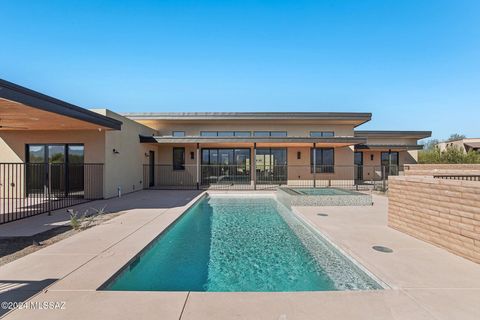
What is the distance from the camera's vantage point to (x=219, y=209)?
34.1 ft

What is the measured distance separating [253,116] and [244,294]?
14.8 meters

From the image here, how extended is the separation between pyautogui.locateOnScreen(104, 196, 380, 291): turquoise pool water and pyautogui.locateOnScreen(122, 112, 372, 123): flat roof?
10470mm

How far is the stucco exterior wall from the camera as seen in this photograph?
425 centimetres

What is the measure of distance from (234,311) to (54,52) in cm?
1509

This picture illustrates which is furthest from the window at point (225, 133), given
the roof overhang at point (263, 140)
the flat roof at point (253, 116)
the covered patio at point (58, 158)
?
the covered patio at point (58, 158)

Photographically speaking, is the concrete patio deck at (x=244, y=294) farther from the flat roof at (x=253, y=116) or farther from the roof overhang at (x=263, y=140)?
the flat roof at (x=253, y=116)

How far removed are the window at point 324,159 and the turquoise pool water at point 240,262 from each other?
413 inches

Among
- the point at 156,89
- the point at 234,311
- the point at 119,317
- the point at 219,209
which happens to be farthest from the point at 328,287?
the point at 156,89

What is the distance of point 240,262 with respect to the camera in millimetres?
4930

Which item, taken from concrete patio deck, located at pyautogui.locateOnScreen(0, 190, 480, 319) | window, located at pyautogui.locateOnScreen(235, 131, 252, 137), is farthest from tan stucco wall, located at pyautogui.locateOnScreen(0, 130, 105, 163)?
window, located at pyautogui.locateOnScreen(235, 131, 252, 137)

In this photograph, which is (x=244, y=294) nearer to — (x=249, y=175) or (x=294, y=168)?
(x=249, y=175)

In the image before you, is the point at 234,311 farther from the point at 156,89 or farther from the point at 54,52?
the point at 156,89

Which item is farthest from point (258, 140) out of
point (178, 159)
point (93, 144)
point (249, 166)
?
point (93, 144)

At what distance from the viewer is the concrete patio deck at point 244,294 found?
271 centimetres
